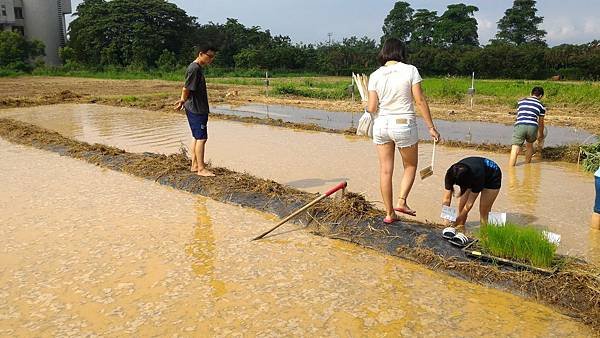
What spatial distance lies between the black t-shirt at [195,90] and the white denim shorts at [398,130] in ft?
8.34

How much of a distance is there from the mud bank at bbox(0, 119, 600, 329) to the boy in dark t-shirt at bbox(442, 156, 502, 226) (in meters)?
0.32

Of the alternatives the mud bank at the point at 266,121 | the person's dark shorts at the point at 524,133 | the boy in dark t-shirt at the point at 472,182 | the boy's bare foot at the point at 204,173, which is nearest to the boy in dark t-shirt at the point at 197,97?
the boy's bare foot at the point at 204,173

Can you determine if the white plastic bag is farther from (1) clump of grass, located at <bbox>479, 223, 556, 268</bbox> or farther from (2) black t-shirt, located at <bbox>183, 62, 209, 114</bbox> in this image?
(2) black t-shirt, located at <bbox>183, 62, 209, 114</bbox>

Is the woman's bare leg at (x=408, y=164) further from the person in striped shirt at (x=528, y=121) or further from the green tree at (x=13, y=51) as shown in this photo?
the green tree at (x=13, y=51)

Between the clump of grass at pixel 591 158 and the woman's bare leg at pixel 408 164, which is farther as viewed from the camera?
the clump of grass at pixel 591 158

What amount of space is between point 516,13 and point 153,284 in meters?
57.8

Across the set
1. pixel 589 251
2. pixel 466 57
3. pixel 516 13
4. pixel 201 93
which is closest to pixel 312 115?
pixel 201 93

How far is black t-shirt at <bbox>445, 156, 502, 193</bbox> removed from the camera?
396 cm

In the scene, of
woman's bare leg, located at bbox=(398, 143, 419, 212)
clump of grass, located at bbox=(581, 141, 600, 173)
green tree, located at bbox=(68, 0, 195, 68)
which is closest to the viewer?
woman's bare leg, located at bbox=(398, 143, 419, 212)

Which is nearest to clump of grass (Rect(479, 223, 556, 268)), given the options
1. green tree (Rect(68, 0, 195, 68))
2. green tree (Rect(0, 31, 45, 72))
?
green tree (Rect(68, 0, 195, 68))

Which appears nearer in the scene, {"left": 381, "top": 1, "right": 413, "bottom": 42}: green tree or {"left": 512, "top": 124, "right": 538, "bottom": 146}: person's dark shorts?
{"left": 512, "top": 124, "right": 538, "bottom": 146}: person's dark shorts

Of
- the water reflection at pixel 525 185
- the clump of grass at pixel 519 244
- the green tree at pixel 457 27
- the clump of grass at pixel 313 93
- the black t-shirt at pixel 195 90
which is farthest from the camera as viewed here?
the green tree at pixel 457 27

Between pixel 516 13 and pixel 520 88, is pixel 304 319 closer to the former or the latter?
pixel 520 88

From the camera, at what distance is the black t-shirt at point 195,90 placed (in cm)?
566
